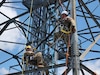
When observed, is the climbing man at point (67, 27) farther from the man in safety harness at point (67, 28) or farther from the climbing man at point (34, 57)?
the climbing man at point (34, 57)

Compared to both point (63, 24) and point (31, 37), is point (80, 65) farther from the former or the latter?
point (31, 37)

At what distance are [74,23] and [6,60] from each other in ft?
24.4

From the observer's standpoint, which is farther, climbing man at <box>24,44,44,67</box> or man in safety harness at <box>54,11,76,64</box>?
climbing man at <box>24,44,44,67</box>

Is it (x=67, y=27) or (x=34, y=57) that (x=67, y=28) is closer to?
(x=67, y=27)

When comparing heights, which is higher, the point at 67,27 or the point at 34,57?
the point at 67,27

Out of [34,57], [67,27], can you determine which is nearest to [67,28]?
[67,27]

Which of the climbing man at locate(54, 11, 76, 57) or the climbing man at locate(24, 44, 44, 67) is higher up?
the climbing man at locate(54, 11, 76, 57)

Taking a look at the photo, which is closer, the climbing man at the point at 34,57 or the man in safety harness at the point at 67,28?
the man in safety harness at the point at 67,28

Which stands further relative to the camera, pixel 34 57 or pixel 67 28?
pixel 34 57

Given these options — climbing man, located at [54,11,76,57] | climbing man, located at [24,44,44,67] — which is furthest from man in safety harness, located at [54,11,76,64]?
climbing man, located at [24,44,44,67]

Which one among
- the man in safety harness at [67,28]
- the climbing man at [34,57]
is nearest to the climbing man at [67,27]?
the man in safety harness at [67,28]

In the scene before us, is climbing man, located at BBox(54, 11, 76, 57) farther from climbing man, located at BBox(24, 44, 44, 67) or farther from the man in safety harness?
climbing man, located at BBox(24, 44, 44, 67)

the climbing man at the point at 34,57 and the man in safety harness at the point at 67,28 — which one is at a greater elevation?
the man in safety harness at the point at 67,28

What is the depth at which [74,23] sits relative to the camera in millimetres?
10633
